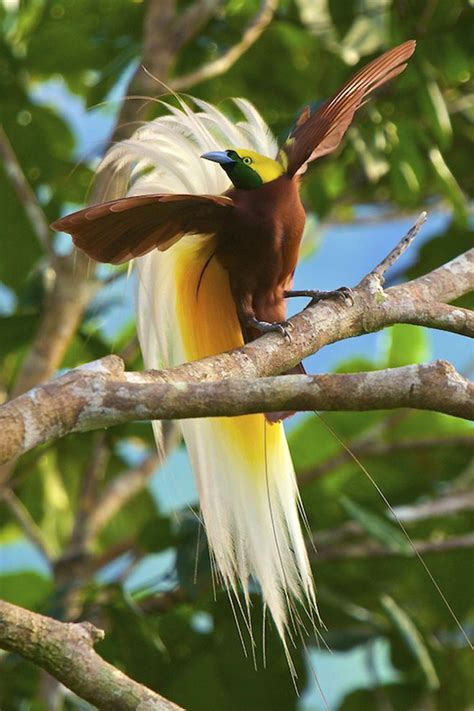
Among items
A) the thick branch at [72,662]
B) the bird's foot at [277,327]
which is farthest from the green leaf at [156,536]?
the thick branch at [72,662]

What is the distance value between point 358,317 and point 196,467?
0.39 meters

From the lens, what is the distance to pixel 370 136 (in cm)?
292

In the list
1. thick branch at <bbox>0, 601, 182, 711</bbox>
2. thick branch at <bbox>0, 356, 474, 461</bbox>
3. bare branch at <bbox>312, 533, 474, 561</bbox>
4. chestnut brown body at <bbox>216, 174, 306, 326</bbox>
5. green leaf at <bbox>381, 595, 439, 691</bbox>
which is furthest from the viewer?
bare branch at <bbox>312, 533, 474, 561</bbox>

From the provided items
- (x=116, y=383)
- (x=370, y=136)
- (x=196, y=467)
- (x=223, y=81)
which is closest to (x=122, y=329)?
(x=223, y=81)

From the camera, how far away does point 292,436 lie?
338 centimetres

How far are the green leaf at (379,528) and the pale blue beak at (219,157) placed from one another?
3.05 ft

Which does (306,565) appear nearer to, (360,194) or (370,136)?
(370,136)

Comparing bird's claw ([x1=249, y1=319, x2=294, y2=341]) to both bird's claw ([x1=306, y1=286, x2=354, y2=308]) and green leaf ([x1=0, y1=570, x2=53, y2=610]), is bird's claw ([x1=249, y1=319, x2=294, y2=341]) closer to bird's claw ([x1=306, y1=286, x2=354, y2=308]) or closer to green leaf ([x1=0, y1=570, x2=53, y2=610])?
bird's claw ([x1=306, y1=286, x2=354, y2=308])

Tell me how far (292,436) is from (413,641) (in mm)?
925

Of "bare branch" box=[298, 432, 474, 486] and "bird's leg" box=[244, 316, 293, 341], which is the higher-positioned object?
"bird's leg" box=[244, 316, 293, 341]

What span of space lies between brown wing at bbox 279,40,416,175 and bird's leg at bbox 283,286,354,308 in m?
0.20

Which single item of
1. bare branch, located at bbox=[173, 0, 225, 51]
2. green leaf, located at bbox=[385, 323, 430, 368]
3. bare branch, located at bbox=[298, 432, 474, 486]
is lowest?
bare branch, located at bbox=[298, 432, 474, 486]

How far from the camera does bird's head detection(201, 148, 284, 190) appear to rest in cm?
184

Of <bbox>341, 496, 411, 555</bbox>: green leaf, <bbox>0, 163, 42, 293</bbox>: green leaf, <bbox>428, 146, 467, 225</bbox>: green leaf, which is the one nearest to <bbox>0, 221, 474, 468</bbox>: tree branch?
<bbox>341, 496, 411, 555</bbox>: green leaf
